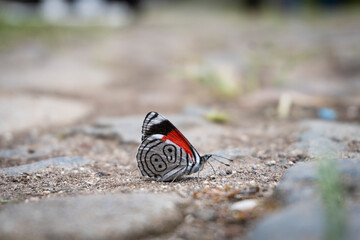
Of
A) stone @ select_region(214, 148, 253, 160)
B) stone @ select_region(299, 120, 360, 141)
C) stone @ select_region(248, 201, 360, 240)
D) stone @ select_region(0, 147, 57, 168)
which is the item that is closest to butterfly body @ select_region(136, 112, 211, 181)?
stone @ select_region(214, 148, 253, 160)

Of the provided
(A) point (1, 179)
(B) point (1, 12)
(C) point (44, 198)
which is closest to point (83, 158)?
(A) point (1, 179)

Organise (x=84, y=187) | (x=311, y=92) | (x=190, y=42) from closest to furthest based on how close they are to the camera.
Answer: (x=84, y=187) < (x=311, y=92) < (x=190, y=42)

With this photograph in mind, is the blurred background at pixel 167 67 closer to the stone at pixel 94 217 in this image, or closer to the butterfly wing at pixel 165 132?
the butterfly wing at pixel 165 132

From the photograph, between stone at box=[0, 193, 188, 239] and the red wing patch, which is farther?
the red wing patch

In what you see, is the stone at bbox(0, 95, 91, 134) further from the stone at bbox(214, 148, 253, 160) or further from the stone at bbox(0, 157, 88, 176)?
the stone at bbox(214, 148, 253, 160)

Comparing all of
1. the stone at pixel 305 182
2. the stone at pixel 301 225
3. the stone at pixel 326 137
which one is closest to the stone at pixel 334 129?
the stone at pixel 326 137

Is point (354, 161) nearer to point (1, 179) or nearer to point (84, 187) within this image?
point (84, 187)
